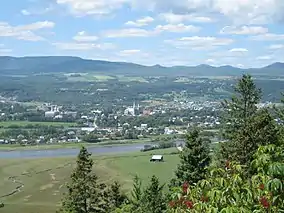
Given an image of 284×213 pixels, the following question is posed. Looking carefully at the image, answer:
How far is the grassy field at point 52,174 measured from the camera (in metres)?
41.4

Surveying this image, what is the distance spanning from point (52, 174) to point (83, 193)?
3517 cm

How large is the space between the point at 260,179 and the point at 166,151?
65814 millimetres

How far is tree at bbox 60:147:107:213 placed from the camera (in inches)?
837

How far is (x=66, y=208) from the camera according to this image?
2170 centimetres

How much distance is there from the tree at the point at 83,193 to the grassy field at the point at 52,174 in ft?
53.9

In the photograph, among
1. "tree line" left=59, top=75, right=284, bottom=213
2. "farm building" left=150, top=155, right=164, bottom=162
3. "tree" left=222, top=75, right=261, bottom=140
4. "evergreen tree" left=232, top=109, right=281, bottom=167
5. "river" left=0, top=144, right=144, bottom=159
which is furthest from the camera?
"river" left=0, top=144, right=144, bottom=159

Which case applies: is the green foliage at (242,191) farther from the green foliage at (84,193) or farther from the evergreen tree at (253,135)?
the green foliage at (84,193)

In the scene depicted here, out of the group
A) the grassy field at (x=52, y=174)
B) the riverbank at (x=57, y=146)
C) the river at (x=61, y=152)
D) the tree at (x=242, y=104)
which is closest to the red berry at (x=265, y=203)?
the tree at (x=242, y=104)

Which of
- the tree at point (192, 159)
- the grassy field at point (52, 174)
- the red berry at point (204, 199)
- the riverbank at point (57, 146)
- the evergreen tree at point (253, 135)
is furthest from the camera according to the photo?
the riverbank at point (57, 146)

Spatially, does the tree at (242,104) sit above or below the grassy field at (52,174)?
above

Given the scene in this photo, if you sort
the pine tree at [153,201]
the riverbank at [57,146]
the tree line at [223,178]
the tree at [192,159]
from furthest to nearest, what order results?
the riverbank at [57,146] → the tree at [192,159] → the pine tree at [153,201] → the tree line at [223,178]

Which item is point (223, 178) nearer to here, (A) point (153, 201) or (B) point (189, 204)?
(B) point (189, 204)

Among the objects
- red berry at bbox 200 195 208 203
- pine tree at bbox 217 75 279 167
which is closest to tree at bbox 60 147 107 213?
pine tree at bbox 217 75 279 167

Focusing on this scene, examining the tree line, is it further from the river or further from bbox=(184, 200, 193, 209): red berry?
the river
